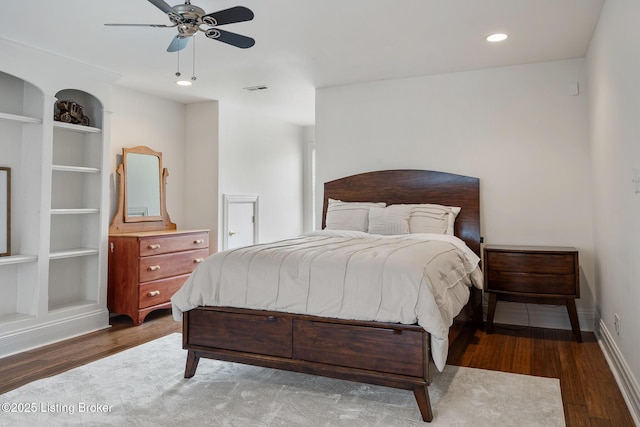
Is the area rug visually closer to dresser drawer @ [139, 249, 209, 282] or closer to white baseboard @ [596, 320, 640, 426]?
white baseboard @ [596, 320, 640, 426]

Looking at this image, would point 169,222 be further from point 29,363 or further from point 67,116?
point 29,363

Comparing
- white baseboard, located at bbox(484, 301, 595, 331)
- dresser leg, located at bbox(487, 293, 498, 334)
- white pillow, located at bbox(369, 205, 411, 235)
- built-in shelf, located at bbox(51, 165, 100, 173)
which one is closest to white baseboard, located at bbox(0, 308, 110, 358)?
built-in shelf, located at bbox(51, 165, 100, 173)

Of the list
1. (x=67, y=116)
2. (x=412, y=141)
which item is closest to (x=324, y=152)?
(x=412, y=141)

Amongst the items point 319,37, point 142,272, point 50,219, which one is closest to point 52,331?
point 142,272

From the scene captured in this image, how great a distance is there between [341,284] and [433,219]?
1.88 metres

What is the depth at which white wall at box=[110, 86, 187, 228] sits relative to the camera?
15.1ft

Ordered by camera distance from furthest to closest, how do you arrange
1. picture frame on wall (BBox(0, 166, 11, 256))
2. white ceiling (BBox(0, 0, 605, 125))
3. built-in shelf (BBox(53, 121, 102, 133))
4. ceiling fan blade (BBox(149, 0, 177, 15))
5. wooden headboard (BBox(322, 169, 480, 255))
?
wooden headboard (BBox(322, 169, 480, 255)) → built-in shelf (BBox(53, 121, 102, 133)) → picture frame on wall (BBox(0, 166, 11, 256)) → white ceiling (BBox(0, 0, 605, 125)) → ceiling fan blade (BBox(149, 0, 177, 15))

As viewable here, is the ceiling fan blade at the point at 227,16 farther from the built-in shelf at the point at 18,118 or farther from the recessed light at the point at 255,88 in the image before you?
the recessed light at the point at 255,88

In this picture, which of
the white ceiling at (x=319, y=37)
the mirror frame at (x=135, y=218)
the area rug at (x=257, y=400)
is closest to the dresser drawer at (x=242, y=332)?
the area rug at (x=257, y=400)

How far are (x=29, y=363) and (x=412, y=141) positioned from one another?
3.84 metres

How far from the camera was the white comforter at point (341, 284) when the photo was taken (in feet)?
7.01

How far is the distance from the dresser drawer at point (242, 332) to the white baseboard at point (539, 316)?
2.53m

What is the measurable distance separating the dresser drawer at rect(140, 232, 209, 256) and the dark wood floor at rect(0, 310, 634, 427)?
0.73 metres

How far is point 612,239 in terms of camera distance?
283cm
